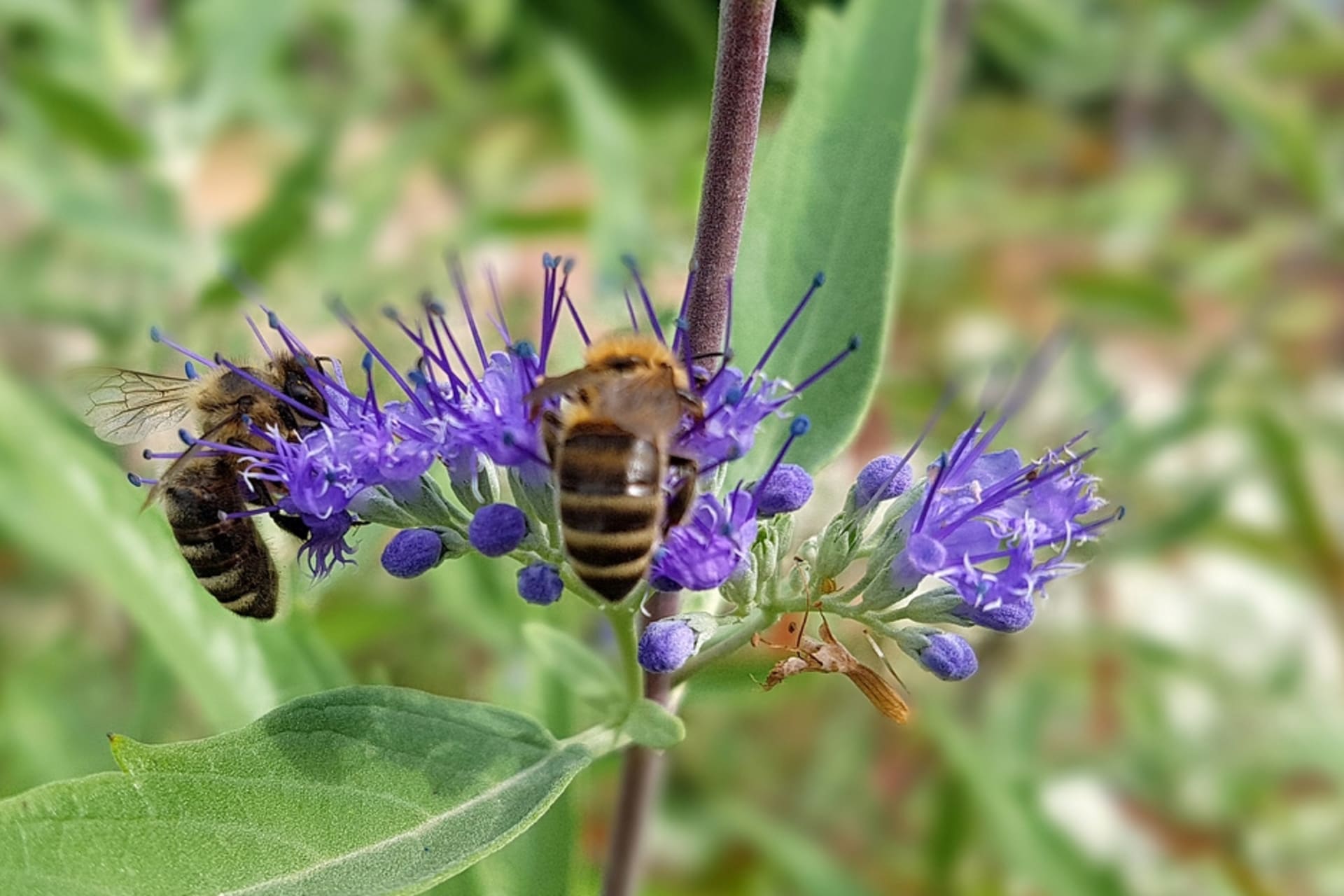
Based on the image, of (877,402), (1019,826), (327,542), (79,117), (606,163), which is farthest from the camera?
(606,163)

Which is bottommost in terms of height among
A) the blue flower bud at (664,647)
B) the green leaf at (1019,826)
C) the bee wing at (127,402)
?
the green leaf at (1019,826)

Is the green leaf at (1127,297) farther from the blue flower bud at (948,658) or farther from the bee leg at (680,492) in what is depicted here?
the bee leg at (680,492)

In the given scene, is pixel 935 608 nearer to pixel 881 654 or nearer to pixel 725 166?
pixel 881 654

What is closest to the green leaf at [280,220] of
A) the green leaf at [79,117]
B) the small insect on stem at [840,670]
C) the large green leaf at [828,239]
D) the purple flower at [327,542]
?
the green leaf at [79,117]

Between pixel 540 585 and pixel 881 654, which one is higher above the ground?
pixel 540 585

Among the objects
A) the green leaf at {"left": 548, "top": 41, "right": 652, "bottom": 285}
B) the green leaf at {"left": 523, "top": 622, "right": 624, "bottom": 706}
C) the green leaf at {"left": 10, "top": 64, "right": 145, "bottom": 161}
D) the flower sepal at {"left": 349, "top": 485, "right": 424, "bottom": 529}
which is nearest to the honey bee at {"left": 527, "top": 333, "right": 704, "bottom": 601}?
the flower sepal at {"left": 349, "top": 485, "right": 424, "bottom": 529}

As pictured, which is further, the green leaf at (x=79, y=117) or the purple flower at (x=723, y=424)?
the green leaf at (x=79, y=117)

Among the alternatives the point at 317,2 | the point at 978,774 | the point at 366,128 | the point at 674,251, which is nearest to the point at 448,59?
the point at 317,2

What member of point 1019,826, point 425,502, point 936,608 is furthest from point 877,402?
point 425,502
